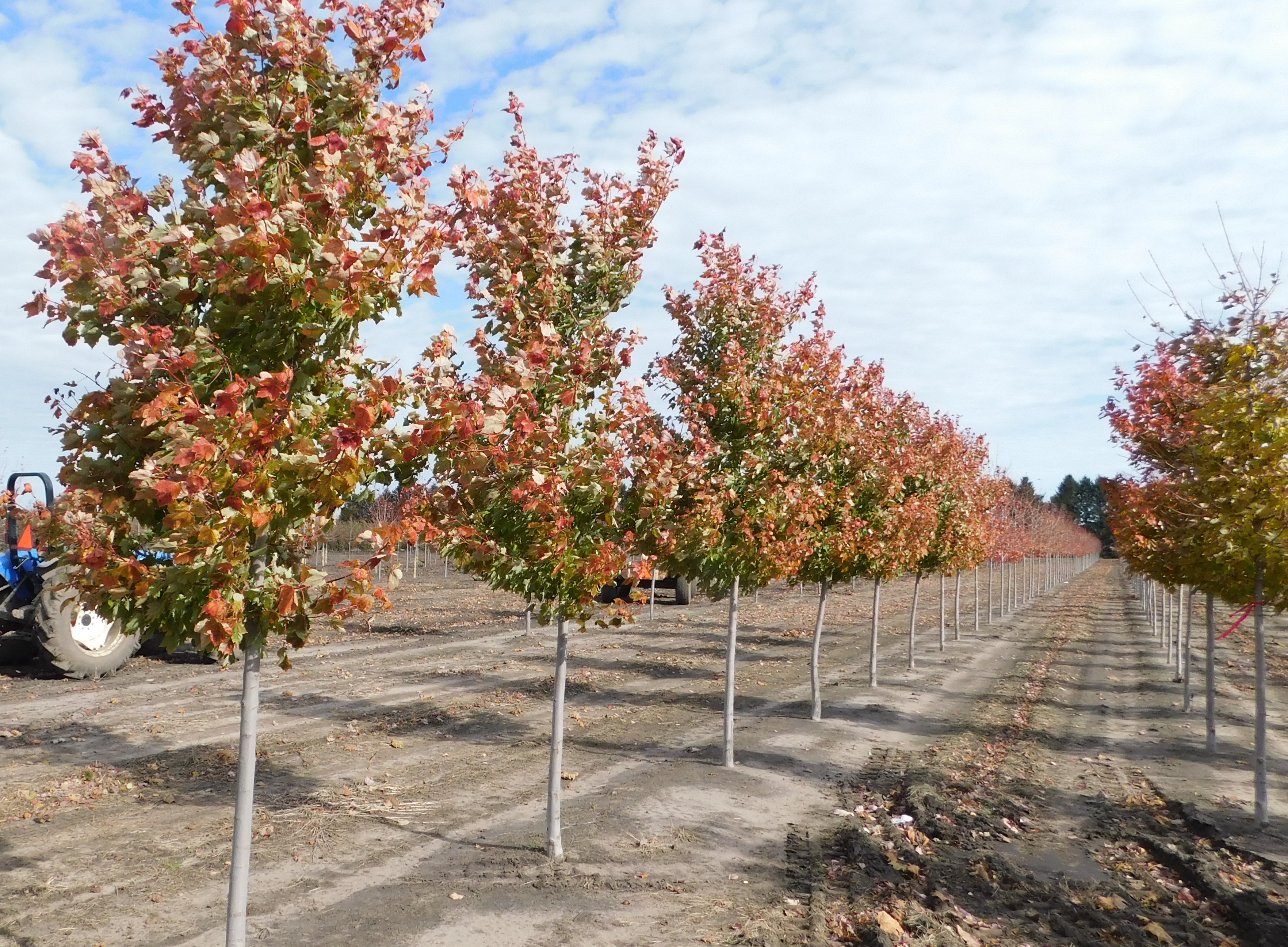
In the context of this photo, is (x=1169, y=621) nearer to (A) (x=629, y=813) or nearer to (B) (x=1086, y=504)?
A: (A) (x=629, y=813)

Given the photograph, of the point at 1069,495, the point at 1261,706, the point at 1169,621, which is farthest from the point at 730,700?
the point at 1069,495

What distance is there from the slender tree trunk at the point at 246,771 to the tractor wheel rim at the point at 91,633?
37.6 feet

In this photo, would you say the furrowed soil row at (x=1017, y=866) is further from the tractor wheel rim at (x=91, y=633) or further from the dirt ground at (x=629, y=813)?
the tractor wheel rim at (x=91, y=633)

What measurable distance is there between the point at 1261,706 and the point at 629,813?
721 centimetres

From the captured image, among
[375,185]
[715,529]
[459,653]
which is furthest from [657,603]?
[375,185]

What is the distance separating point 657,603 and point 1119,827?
85.5 ft

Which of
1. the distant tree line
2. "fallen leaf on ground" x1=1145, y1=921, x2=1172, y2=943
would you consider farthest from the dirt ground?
the distant tree line

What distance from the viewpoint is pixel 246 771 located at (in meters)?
4.71

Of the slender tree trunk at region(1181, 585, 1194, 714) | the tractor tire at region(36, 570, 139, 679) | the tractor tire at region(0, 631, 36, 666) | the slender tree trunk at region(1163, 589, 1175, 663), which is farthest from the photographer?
the slender tree trunk at region(1163, 589, 1175, 663)

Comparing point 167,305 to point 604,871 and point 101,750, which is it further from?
point 101,750

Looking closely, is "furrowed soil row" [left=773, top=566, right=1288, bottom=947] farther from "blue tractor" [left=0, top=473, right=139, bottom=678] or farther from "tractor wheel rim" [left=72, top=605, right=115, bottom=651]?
"tractor wheel rim" [left=72, top=605, right=115, bottom=651]

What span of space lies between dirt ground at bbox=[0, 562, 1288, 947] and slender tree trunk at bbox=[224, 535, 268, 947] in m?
1.73

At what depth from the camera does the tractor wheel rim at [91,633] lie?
14.5 meters

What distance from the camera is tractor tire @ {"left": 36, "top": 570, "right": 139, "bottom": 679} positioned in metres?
13.5
